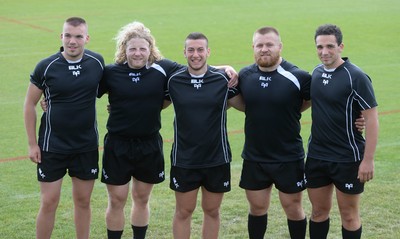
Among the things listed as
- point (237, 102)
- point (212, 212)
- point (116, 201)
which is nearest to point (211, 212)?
point (212, 212)

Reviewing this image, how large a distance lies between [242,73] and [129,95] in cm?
112

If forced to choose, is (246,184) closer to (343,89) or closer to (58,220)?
(343,89)

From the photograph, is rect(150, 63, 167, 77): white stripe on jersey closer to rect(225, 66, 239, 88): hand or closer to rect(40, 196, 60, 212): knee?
rect(225, 66, 239, 88): hand

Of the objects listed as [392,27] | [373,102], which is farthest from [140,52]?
[392,27]

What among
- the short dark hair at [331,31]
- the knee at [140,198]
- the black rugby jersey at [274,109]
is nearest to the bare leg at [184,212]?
the knee at [140,198]

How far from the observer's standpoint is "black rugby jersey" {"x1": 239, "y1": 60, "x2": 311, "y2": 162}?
23.1 ft

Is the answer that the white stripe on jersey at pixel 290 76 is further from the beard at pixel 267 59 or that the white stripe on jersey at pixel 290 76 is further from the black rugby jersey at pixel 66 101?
the black rugby jersey at pixel 66 101

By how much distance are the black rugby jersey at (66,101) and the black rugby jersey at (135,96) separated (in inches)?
8.0

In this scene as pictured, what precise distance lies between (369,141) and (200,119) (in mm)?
1555

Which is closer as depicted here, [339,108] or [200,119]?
[339,108]

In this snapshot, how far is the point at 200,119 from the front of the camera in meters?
6.96

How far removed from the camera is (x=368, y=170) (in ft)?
22.0

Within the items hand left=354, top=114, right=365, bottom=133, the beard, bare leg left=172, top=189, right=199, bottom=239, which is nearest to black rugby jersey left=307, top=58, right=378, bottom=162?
hand left=354, top=114, right=365, bottom=133

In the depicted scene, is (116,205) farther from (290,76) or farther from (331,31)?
(331,31)
